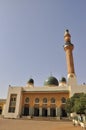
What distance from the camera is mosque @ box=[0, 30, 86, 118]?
3512cm

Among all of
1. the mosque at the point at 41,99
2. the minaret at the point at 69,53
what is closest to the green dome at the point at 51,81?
the mosque at the point at 41,99

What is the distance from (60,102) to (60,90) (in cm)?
278

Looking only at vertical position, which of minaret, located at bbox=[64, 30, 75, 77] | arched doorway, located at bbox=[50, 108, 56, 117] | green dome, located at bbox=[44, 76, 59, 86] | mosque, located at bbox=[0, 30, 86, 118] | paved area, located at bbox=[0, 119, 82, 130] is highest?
minaret, located at bbox=[64, 30, 75, 77]

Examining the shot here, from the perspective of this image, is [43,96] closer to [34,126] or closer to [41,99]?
[41,99]

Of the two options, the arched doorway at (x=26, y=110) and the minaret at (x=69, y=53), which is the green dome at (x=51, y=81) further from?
the arched doorway at (x=26, y=110)

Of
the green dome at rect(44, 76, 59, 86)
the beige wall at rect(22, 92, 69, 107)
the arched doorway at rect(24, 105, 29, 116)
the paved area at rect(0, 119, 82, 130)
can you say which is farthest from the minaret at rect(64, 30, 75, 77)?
the paved area at rect(0, 119, 82, 130)

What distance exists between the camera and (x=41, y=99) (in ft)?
120

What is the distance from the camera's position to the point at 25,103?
3706 centimetres

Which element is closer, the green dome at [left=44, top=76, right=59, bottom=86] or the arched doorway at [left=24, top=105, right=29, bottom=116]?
the arched doorway at [left=24, top=105, right=29, bottom=116]

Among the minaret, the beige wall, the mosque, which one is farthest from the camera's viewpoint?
the minaret

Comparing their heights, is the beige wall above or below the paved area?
above

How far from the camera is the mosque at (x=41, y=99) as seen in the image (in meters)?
35.1

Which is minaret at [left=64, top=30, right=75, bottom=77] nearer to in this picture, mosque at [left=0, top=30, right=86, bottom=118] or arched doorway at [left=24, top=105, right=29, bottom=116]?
mosque at [left=0, top=30, right=86, bottom=118]

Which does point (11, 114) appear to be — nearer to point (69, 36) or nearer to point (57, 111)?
point (57, 111)
